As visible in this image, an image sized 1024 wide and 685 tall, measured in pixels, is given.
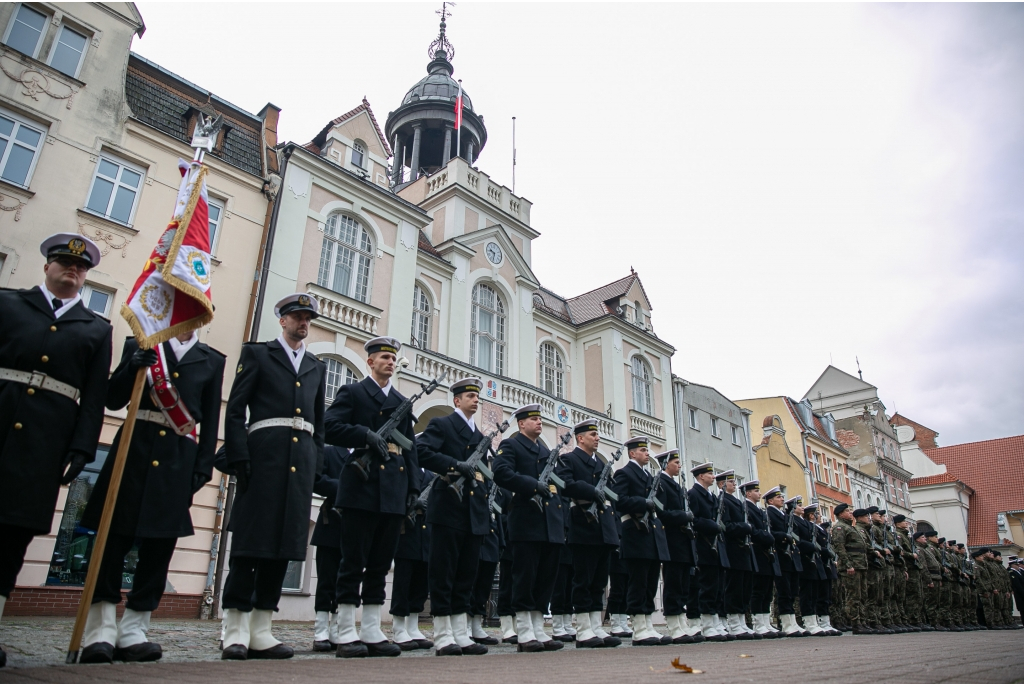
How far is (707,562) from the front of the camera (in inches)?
353

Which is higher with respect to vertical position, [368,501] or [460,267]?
[460,267]

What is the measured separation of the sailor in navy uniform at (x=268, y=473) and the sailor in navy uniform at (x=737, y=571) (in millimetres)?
6631

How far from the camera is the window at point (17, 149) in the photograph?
40.4 ft

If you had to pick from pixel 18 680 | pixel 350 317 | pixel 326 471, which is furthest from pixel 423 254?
pixel 18 680

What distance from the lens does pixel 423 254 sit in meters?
20.0

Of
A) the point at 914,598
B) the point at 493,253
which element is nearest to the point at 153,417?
the point at 914,598

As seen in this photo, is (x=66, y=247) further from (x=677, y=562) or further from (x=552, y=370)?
(x=552, y=370)

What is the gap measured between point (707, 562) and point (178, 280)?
23.7 ft

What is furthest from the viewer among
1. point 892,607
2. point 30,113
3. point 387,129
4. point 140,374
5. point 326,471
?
point 387,129

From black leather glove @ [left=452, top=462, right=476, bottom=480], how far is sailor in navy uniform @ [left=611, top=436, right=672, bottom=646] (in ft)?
7.98

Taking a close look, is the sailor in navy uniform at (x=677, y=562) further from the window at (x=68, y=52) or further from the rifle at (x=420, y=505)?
the window at (x=68, y=52)

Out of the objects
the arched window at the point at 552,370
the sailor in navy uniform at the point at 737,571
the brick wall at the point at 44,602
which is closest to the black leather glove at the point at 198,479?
the sailor in navy uniform at the point at 737,571

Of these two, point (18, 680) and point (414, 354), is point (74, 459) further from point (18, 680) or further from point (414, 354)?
point (414, 354)

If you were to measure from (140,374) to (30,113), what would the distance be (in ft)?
37.6
